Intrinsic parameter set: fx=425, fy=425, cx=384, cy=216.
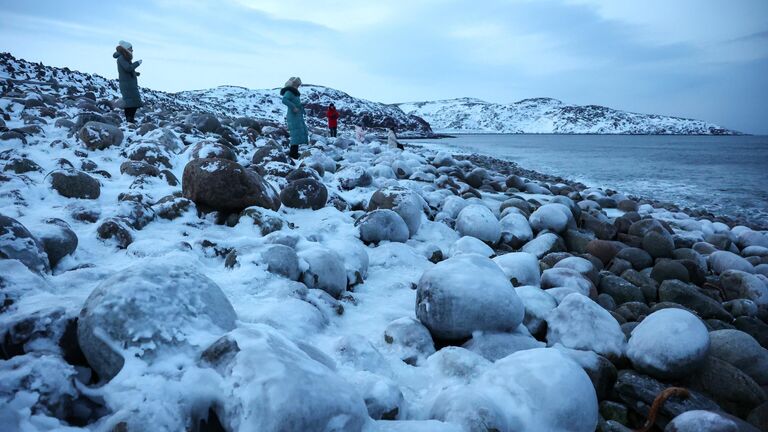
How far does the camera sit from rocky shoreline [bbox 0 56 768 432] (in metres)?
1.51

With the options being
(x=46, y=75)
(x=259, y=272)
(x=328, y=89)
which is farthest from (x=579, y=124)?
(x=259, y=272)

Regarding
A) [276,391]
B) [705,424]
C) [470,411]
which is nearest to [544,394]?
[470,411]

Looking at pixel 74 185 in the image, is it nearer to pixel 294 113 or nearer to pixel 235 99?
pixel 294 113

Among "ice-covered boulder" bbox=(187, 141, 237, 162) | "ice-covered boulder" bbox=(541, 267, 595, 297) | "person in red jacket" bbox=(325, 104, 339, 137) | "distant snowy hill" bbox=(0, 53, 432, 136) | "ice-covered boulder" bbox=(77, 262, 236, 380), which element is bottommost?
Result: "ice-covered boulder" bbox=(541, 267, 595, 297)

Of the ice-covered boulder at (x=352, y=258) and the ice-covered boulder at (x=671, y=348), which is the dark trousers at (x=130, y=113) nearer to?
the ice-covered boulder at (x=352, y=258)

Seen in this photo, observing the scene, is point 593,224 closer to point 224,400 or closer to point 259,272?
point 259,272

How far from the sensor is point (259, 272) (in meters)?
2.83

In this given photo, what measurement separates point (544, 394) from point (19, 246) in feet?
8.93

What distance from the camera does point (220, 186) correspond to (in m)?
3.98

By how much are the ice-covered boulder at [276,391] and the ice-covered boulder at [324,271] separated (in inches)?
47.9

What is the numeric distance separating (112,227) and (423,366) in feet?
8.29

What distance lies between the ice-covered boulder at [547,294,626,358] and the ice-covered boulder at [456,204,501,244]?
2.18 m

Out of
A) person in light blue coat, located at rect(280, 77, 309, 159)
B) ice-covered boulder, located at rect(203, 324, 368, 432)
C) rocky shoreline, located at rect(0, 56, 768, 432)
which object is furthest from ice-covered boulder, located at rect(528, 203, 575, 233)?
person in light blue coat, located at rect(280, 77, 309, 159)

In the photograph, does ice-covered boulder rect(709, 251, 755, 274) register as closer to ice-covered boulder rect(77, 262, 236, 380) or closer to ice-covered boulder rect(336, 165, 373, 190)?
ice-covered boulder rect(336, 165, 373, 190)
